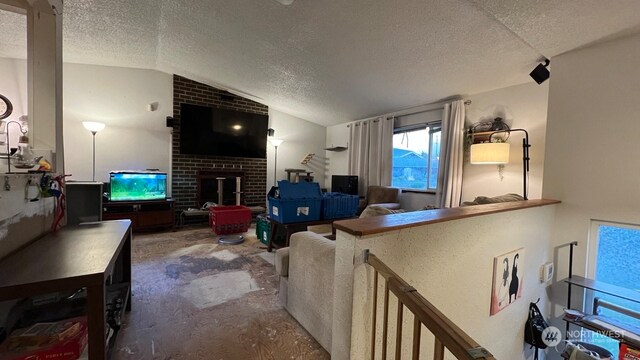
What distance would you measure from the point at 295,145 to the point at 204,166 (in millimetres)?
1939

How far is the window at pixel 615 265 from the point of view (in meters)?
1.85

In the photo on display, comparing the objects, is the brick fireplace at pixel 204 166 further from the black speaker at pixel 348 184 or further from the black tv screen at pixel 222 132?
the black speaker at pixel 348 184

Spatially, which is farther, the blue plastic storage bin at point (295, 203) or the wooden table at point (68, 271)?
the blue plastic storage bin at point (295, 203)

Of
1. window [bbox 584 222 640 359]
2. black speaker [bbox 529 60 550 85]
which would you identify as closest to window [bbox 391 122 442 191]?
black speaker [bbox 529 60 550 85]

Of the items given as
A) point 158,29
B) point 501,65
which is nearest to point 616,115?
point 501,65

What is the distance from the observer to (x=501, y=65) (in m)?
2.63

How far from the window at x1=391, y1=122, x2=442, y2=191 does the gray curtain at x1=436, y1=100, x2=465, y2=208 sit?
298 millimetres

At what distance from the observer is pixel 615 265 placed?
1.96 m

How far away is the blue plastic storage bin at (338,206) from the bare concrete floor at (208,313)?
0.90m

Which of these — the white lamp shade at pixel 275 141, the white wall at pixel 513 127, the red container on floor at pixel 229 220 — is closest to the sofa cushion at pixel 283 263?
the red container on floor at pixel 229 220

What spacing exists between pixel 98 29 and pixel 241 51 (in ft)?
5.37

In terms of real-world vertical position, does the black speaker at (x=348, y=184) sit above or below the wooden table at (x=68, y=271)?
above

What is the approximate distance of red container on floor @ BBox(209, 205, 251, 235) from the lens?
3832 millimetres

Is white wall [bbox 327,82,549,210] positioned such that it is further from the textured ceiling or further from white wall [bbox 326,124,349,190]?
white wall [bbox 326,124,349,190]
